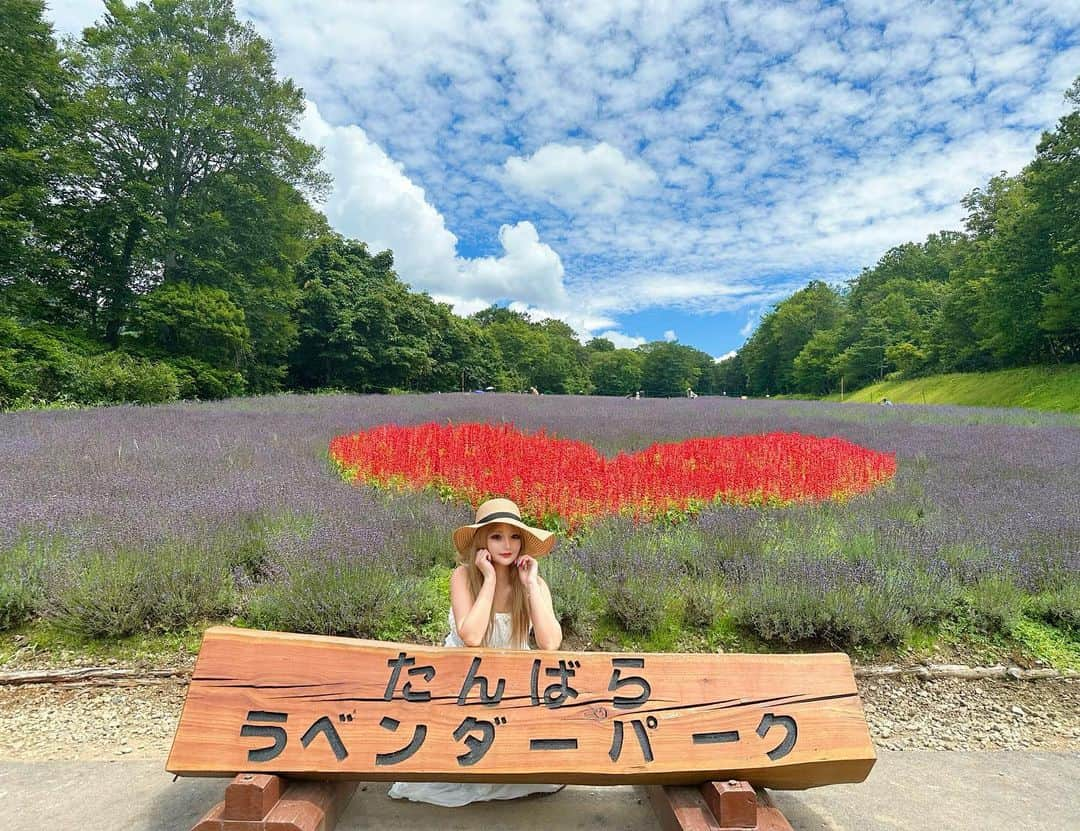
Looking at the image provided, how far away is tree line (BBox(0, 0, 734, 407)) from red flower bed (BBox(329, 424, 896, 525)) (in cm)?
1282

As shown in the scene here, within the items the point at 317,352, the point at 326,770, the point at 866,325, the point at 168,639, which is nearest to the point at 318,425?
the point at 168,639

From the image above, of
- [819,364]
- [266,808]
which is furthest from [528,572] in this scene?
[819,364]

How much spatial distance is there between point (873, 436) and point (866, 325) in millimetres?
50457

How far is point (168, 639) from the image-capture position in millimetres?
3199

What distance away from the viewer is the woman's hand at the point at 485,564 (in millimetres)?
2148

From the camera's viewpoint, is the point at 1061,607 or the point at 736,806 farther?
the point at 1061,607

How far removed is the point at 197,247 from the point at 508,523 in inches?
946

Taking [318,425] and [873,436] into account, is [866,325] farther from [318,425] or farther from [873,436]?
[318,425]

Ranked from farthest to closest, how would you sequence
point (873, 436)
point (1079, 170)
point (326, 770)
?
1. point (1079, 170)
2. point (873, 436)
3. point (326, 770)

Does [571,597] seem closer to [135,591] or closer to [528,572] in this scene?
[528,572]

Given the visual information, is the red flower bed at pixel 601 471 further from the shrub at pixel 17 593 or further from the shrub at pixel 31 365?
the shrub at pixel 31 365

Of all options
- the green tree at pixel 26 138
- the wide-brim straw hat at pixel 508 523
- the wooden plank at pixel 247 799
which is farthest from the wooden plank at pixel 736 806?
the green tree at pixel 26 138

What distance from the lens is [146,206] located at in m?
20.0

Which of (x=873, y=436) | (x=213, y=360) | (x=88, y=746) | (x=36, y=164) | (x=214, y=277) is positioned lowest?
(x=88, y=746)
